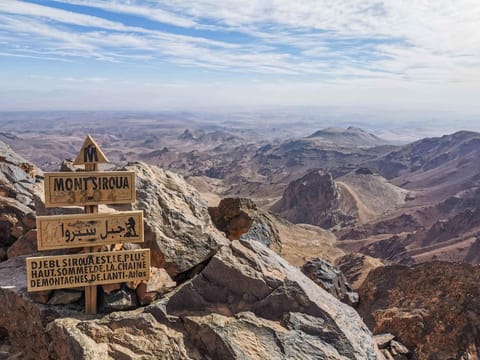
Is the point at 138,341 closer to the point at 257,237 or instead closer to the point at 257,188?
the point at 257,237

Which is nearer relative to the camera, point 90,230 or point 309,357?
point 309,357

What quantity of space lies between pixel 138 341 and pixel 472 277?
12823 millimetres

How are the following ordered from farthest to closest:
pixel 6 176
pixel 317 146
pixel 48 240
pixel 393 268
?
1. pixel 317 146
2. pixel 393 268
3. pixel 6 176
4. pixel 48 240

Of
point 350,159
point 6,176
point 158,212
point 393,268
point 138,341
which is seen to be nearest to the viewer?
point 138,341

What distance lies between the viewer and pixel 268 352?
8.41 metres

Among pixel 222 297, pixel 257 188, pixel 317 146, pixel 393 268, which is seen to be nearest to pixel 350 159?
pixel 317 146

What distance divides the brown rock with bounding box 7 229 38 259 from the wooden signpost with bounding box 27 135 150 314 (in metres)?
2.27

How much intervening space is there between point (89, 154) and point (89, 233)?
1.78 metres

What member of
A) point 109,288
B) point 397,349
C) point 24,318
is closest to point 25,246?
point 24,318

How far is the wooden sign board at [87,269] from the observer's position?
8812 mm

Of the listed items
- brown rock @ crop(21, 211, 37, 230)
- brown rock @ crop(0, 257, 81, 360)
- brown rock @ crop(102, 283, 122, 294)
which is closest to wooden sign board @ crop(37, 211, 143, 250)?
brown rock @ crop(102, 283, 122, 294)

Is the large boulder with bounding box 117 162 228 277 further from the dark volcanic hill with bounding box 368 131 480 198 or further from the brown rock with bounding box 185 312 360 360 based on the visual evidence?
the dark volcanic hill with bounding box 368 131 480 198

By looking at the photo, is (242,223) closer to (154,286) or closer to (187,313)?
(154,286)

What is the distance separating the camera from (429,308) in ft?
47.2
